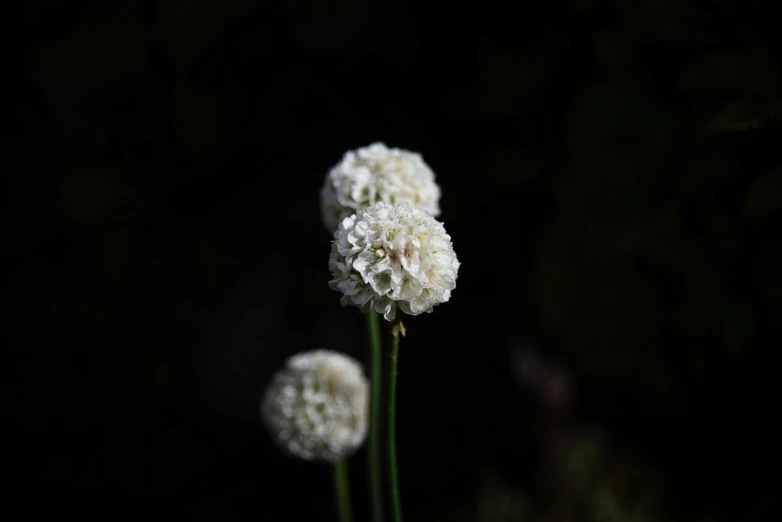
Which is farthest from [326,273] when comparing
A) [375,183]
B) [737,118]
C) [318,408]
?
[737,118]

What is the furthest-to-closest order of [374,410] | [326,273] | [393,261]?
[326,273] → [374,410] → [393,261]

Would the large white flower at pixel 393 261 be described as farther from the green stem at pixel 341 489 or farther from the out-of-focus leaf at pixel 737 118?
the out-of-focus leaf at pixel 737 118

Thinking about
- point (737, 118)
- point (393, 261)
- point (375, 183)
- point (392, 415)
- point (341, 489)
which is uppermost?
point (737, 118)

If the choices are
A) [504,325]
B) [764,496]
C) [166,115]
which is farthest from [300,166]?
[764,496]

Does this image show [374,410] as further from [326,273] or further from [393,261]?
[326,273]

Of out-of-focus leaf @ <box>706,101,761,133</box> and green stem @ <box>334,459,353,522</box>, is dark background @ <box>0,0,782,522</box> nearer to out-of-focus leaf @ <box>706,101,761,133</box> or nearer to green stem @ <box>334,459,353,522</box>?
out-of-focus leaf @ <box>706,101,761,133</box>

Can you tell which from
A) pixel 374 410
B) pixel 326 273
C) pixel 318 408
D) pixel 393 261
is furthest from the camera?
pixel 326 273
